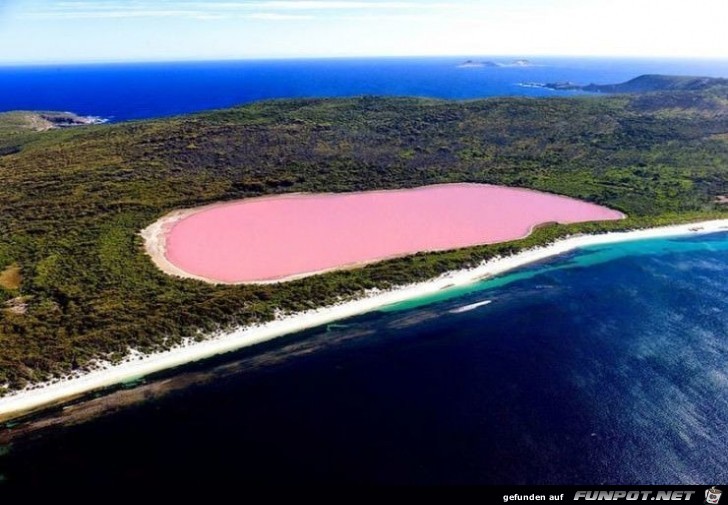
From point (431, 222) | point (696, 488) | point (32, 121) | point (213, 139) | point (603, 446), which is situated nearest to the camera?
point (696, 488)

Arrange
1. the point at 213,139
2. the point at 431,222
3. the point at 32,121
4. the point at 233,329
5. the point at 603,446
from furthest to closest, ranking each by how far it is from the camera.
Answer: the point at 32,121
the point at 213,139
the point at 431,222
the point at 233,329
the point at 603,446

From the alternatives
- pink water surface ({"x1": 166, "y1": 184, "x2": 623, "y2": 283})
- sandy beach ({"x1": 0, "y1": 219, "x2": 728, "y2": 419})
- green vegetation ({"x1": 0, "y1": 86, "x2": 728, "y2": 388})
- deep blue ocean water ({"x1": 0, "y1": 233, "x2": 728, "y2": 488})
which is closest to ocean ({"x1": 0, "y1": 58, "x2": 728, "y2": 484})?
deep blue ocean water ({"x1": 0, "y1": 233, "x2": 728, "y2": 488})

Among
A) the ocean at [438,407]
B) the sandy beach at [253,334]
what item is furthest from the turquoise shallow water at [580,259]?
the sandy beach at [253,334]

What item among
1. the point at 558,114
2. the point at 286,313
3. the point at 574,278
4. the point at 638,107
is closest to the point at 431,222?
the point at 574,278

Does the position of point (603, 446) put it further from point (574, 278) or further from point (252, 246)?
point (252, 246)

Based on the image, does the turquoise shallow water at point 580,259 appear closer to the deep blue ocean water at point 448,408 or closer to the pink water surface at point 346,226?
the deep blue ocean water at point 448,408

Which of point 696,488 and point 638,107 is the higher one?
point 638,107

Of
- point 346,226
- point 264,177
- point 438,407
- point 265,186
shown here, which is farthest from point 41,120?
point 438,407
